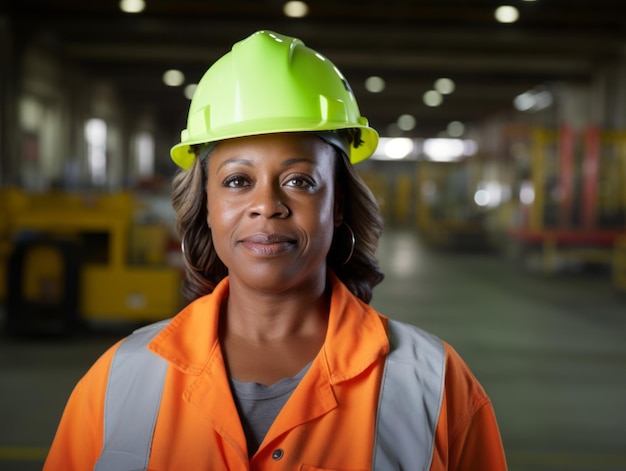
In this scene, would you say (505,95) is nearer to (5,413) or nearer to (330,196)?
(5,413)

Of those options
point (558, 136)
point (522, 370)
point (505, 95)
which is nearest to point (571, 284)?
point (558, 136)

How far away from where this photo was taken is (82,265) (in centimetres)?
767

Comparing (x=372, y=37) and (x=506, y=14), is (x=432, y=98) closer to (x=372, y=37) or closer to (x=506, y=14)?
(x=372, y=37)

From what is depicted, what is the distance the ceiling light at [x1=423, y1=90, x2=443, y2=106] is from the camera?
26.8 m

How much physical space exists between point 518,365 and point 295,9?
377 inches

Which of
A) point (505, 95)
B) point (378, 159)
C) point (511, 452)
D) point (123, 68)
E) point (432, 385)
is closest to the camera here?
point (432, 385)

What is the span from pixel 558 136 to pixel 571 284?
3489 mm

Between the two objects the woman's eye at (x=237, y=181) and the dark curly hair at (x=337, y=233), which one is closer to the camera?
the woman's eye at (x=237, y=181)

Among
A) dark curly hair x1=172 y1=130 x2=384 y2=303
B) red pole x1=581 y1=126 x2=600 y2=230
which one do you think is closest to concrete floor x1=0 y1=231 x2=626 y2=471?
red pole x1=581 y1=126 x2=600 y2=230

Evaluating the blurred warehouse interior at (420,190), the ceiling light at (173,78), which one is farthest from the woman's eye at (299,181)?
the ceiling light at (173,78)

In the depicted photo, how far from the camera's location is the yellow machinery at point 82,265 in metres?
7.43

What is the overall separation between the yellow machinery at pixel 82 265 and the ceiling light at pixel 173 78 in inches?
573

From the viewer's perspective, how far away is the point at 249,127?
59.0 inches

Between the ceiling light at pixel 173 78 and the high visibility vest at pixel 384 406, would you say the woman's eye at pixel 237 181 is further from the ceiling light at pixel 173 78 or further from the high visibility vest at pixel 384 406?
the ceiling light at pixel 173 78
